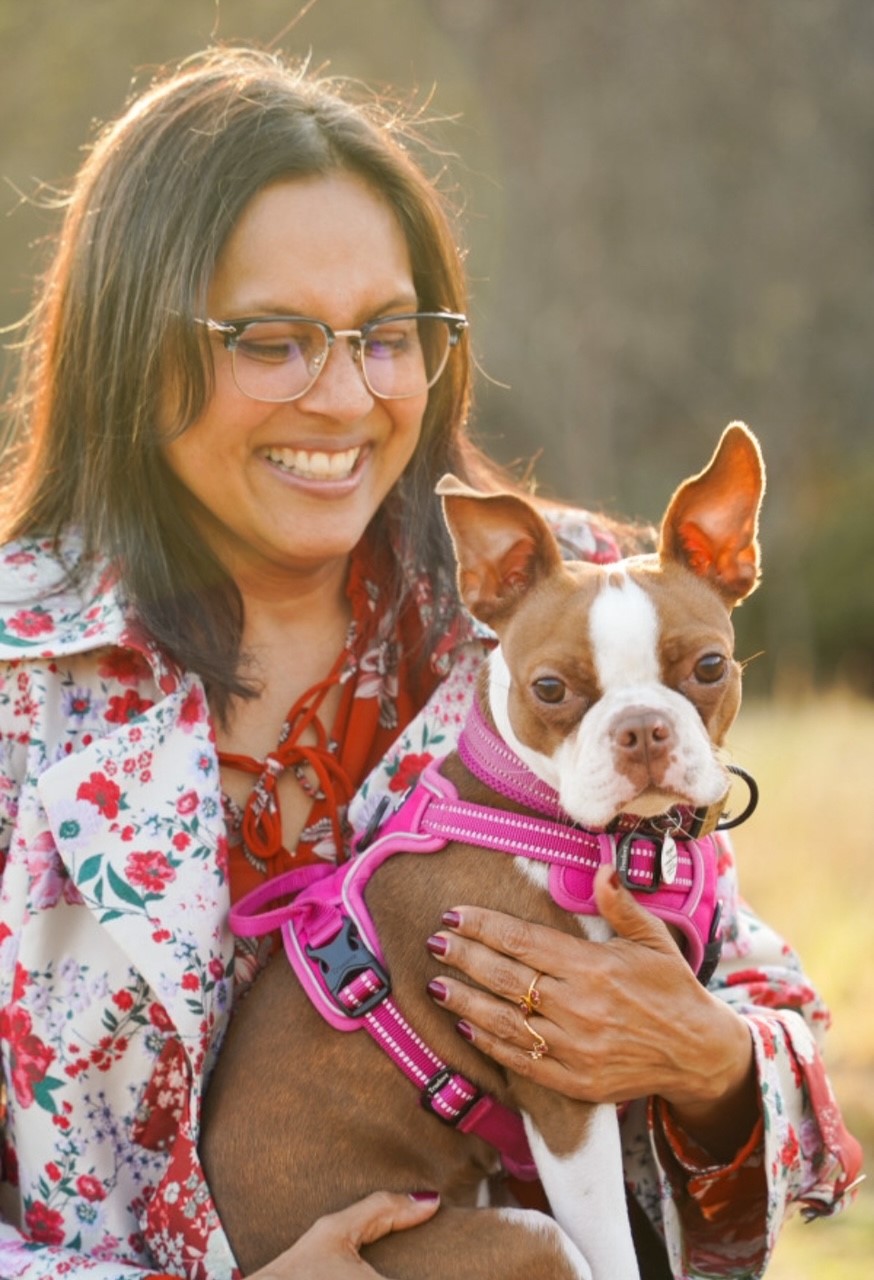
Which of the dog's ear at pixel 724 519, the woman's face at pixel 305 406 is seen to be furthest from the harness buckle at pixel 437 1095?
the woman's face at pixel 305 406

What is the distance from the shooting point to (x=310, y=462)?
11.7 feet

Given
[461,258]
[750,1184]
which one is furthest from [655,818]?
[461,258]

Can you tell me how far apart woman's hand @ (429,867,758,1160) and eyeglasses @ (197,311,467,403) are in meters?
1.27

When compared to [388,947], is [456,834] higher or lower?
higher

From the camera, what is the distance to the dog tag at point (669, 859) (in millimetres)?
2947

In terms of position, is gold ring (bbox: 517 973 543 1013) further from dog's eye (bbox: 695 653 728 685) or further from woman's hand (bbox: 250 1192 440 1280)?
dog's eye (bbox: 695 653 728 685)

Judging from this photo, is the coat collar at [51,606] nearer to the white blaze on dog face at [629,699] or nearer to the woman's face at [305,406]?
the woman's face at [305,406]

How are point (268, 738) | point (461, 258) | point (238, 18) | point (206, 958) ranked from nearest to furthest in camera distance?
1. point (206, 958)
2. point (268, 738)
3. point (461, 258)
4. point (238, 18)

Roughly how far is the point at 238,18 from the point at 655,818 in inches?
676

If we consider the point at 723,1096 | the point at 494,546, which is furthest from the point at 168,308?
the point at 723,1096

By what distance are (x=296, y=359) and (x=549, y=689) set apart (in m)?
1.09

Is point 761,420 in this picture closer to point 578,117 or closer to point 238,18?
point 578,117

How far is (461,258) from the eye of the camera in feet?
13.1

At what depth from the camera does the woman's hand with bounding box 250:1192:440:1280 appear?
282 centimetres
